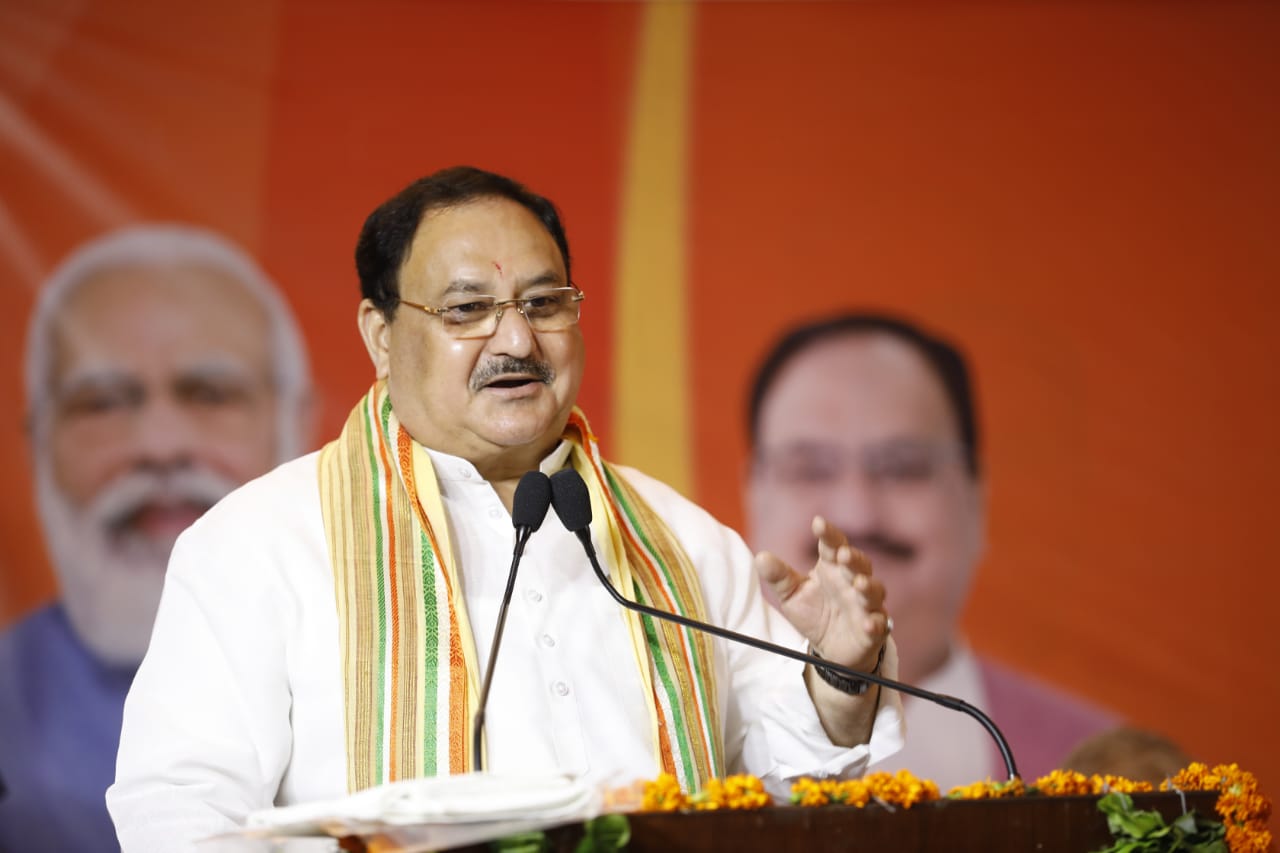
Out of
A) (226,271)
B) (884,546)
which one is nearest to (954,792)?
(884,546)

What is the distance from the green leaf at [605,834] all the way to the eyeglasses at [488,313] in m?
1.19

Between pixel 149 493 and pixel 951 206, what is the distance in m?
3.08

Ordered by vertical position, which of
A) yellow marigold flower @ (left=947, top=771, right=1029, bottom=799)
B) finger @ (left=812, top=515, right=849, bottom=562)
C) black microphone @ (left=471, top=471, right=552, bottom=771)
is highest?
black microphone @ (left=471, top=471, right=552, bottom=771)

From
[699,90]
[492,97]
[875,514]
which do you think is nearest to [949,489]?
[875,514]

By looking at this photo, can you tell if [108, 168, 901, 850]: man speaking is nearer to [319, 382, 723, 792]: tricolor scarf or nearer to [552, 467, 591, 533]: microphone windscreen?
[319, 382, 723, 792]: tricolor scarf

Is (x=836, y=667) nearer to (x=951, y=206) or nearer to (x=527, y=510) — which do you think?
(x=527, y=510)

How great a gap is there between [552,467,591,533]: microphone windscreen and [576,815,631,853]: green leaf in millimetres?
751

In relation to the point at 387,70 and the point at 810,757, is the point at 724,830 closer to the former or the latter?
the point at 810,757

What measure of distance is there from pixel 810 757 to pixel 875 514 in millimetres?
2708

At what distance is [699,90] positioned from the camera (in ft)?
17.9

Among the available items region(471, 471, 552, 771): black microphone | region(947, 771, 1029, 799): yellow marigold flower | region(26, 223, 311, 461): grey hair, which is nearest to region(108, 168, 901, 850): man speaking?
region(471, 471, 552, 771): black microphone

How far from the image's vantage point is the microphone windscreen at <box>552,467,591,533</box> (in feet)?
8.00

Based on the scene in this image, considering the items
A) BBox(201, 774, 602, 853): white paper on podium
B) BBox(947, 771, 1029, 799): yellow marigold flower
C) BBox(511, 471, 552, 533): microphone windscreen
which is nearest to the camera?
BBox(201, 774, 602, 853): white paper on podium

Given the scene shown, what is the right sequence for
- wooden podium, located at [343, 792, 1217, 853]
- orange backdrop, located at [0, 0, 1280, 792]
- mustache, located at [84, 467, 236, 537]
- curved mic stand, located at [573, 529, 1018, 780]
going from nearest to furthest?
1. wooden podium, located at [343, 792, 1217, 853]
2. curved mic stand, located at [573, 529, 1018, 780]
3. mustache, located at [84, 467, 236, 537]
4. orange backdrop, located at [0, 0, 1280, 792]
